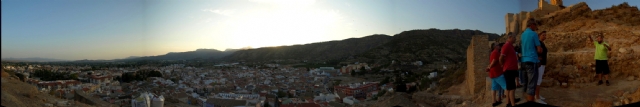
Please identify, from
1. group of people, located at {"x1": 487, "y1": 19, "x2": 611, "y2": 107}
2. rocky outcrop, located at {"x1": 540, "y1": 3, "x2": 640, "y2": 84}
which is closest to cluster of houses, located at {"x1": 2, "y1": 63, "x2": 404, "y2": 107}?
rocky outcrop, located at {"x1": 540, "y1": 3, "x2": 640, "y2": 84}

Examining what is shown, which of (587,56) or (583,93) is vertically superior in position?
(587,56)

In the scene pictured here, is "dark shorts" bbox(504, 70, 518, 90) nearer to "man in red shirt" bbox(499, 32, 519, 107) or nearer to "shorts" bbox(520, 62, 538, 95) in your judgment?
"man in red shirt" bbox(499, 32, 519, 107)

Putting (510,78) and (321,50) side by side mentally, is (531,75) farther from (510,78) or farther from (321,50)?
(321,50)

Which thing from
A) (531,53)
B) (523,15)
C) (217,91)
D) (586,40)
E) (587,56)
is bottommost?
(217,91)

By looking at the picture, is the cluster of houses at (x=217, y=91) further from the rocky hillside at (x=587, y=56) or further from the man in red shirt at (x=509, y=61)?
the man in red shirt at (x=509, y=61)

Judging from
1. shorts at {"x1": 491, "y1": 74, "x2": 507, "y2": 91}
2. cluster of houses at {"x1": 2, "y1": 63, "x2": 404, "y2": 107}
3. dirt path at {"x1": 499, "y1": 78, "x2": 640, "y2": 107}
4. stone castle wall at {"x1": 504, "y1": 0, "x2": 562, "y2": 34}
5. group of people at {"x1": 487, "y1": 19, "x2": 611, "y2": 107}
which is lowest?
cluster of houses at {"x1": 2, "y1": 63, "x2": 404, "y2": 107}

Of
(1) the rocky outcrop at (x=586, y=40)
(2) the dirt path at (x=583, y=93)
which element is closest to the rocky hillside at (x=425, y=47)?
(1) the rocky outcrop at (x=586, y=40)

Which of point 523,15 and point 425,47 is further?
point 425,47

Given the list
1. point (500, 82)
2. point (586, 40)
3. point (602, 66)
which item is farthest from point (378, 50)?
point (500, 82)
